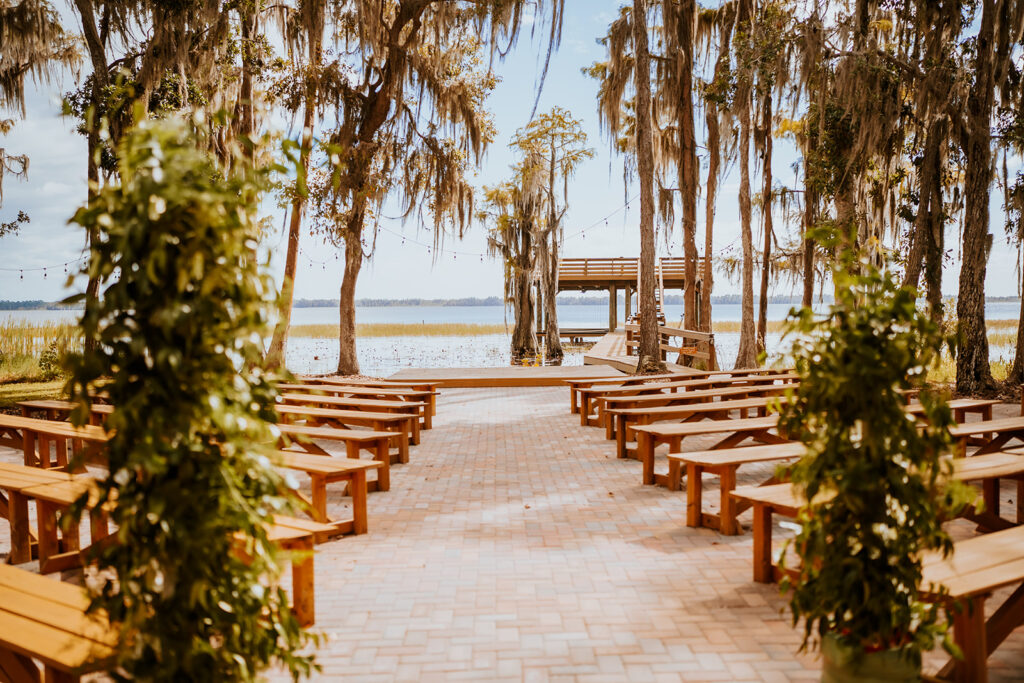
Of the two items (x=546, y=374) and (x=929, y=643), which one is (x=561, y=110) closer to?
(x=546, y=374)

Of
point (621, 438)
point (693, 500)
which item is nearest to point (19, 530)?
point (693, 500)

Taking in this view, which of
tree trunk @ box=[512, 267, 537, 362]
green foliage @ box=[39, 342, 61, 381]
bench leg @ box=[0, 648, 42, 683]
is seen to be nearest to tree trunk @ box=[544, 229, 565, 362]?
tree trunk @ box=[512, 267, 537, 362]

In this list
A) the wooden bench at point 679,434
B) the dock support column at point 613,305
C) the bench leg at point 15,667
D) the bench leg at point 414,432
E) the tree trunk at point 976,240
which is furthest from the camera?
the dock support column at point 613,305

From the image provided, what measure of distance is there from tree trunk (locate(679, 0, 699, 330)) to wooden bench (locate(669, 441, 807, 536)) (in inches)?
417

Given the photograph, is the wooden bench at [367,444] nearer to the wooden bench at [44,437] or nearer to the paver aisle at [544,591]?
the paver aisle at [544,591]

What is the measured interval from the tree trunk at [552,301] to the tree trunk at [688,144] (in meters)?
3.40

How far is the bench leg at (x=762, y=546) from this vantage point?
3676 mm

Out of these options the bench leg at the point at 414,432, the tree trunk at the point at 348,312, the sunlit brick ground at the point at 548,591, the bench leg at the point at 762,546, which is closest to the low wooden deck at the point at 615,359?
Result: the tree trunk at the point at 348,312

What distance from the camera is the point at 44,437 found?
5871 mm

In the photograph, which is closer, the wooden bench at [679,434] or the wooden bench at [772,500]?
the wooden bench at [772,500]

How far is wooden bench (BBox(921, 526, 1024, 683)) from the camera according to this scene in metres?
2.35

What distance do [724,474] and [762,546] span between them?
741mm

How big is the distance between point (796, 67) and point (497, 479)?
30.4 feet

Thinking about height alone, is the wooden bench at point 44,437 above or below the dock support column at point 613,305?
below
